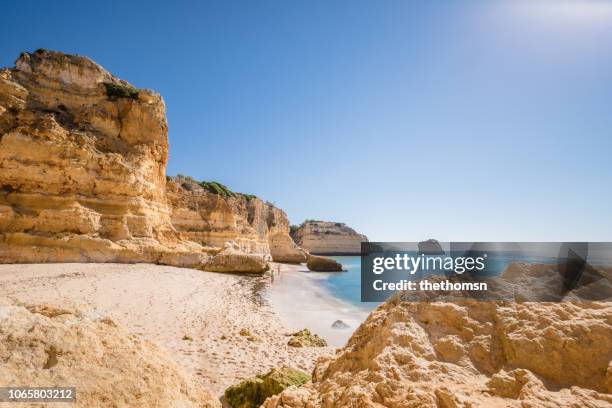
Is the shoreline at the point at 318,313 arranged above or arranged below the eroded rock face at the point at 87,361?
below

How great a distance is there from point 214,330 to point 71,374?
21.7 feet

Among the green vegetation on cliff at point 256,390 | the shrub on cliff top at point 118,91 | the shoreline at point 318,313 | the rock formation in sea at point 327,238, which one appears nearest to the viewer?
the green vegetation on cliff at point 256,390

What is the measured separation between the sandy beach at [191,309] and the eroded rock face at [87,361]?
318 mm

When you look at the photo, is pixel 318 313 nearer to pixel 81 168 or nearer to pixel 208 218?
pixel 81 168

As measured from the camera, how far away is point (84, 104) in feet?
67.9

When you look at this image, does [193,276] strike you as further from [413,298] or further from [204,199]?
Result: [413,298]

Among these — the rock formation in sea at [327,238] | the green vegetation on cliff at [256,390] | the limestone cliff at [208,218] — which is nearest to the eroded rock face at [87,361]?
the green vegetation on cliff at [256,390]

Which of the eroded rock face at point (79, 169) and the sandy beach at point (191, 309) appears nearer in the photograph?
the sandy beach at point (191, 309)

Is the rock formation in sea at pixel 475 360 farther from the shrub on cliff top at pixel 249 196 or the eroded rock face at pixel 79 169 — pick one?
the shrub on cliff top at pixel 249 196

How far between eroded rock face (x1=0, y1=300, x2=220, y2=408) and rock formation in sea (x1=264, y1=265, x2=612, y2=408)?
3.13ft

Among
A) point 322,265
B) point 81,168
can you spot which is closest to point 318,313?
point 81,168

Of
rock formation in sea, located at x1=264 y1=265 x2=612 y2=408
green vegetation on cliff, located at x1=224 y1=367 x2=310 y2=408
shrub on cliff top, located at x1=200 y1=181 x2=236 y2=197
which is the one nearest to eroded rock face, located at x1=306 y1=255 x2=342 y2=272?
shrub on cliff top, located at x1=200 y1=181 x2=236 y2=197

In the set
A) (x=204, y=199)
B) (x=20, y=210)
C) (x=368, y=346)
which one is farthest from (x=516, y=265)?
(x=204, y=199)

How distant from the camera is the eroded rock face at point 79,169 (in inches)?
637
